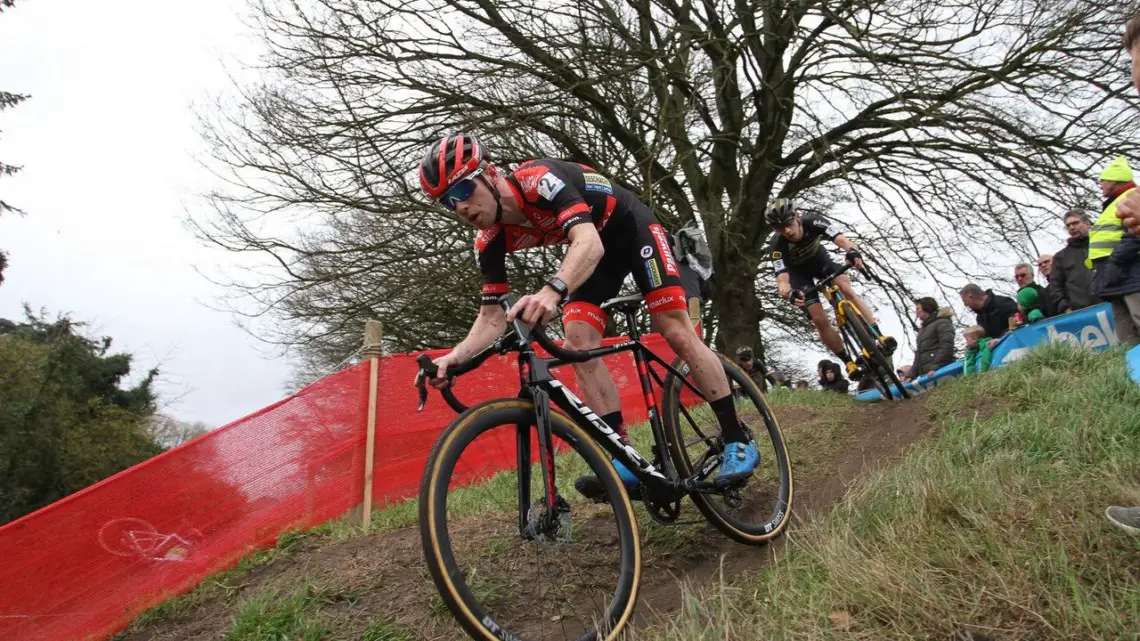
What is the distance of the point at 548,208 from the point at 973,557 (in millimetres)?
2010

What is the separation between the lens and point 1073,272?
24.7 feet

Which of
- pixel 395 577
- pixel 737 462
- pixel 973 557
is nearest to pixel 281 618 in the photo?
pixel 395 577

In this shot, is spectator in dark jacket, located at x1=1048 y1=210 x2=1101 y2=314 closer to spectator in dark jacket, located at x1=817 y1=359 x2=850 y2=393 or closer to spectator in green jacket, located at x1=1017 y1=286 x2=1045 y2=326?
spectator in green jacket, located at x1=1017 y1=286 x2=1045 y2=326

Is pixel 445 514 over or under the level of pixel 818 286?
under

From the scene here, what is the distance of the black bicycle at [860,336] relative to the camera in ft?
23.8

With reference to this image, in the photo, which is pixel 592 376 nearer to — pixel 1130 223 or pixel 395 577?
pixel 395 577

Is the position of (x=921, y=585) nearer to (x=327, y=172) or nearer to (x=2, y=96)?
(x=327, y=172)

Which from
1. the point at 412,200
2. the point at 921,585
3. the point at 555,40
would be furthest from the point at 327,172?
the point at 921,585

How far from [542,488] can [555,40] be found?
26.9 feet

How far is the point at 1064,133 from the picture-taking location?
10.7 metres

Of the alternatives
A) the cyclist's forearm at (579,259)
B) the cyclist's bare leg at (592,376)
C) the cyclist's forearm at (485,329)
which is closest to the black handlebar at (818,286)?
the cyclist's bare leg at (592,376)

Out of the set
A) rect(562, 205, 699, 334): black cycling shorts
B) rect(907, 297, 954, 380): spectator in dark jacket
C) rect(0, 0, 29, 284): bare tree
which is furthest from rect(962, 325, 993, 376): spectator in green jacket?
rect(0, 0, 29, 284): bare tree

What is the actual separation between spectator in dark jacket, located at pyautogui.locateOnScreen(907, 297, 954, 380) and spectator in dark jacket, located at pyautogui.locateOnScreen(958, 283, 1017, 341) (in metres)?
0.41

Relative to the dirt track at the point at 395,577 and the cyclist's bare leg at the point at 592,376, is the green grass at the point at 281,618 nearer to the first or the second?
the dirt track at the point at 395,577
